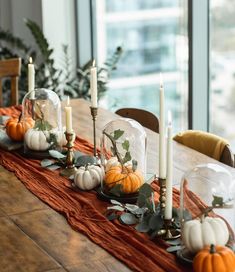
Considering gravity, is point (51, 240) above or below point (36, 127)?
below

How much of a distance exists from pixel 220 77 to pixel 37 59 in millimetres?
1712

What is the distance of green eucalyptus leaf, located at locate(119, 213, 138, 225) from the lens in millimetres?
2193

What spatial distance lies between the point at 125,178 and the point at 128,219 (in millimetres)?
191

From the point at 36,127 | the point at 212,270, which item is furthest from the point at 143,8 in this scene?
the point at 212,270

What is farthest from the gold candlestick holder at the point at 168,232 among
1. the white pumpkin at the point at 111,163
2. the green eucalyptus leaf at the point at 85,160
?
the green eucalyptus leaf at the point at 85,160

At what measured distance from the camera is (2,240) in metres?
2.11

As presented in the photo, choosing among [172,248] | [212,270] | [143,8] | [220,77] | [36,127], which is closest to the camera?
[212,270]

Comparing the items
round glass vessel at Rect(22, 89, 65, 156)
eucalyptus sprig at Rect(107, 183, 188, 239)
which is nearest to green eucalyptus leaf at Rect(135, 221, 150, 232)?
eucalyptus sprig at Rect(107, 183, 188, 239)

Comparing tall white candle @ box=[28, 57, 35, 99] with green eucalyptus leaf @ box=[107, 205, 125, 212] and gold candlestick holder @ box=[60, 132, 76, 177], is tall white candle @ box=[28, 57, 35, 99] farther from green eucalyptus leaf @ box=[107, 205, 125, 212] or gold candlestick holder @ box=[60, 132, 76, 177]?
green eucalyptus leaf @ box=[107, 205, 125, 212]

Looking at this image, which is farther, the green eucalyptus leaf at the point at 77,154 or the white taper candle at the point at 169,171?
the green eucalyptus leaf at the point at 77,154

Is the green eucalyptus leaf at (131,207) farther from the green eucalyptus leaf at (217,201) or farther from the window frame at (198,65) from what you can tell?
the window frame at (198,65)

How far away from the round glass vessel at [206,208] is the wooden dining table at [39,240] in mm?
197

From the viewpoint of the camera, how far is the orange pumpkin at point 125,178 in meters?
2.35

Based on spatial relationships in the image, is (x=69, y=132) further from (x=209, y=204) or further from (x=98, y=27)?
(x=98, y=27)
